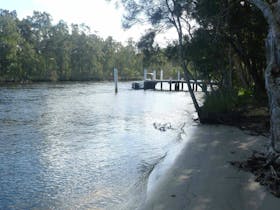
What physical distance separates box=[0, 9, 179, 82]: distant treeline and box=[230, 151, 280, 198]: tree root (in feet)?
162

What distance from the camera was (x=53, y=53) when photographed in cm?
8162

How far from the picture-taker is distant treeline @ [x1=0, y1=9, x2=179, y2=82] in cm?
6781

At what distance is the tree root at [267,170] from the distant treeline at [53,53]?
49.2 meters

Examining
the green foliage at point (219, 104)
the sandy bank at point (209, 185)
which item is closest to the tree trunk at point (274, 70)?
the sandy bank at point (209, 185)

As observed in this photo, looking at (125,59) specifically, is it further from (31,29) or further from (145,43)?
(145,43)

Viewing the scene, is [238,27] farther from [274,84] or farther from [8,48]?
[8,48]

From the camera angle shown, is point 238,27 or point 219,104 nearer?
point 219,104

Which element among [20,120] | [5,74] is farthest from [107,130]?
[5,74]

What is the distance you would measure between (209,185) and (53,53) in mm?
78942

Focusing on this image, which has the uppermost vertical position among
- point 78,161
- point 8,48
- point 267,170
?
point 8,48

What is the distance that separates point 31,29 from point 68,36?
9.23m

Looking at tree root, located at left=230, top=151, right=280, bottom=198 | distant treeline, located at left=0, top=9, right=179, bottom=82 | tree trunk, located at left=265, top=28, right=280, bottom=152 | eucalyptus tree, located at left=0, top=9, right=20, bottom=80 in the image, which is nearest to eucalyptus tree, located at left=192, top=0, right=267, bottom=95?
tree trunk, located at left=265, top=28, right=280, bottom=152

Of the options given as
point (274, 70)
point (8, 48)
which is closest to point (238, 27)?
point (274, 70)

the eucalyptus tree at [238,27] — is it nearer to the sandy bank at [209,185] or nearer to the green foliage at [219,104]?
the green foliage at [219,104]
